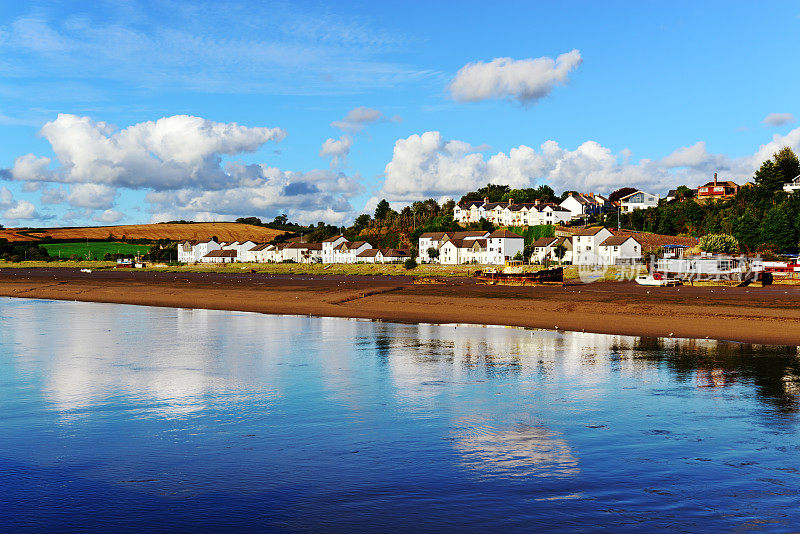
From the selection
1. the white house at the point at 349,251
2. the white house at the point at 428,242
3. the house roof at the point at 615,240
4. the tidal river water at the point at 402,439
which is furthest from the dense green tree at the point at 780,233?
the white house at the point at 349,251

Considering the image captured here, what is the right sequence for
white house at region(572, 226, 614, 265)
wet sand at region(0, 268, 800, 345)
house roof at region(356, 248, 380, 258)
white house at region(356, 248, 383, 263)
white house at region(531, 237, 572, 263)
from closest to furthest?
wet sand at region(0, 268, 800, 345)
white house at region(572, 226, 614, 265)
white house at region(531, 237, 572, 263)
white house at region(356, 248, 383, 263)
house roof at region(356, 248, 380, 258)

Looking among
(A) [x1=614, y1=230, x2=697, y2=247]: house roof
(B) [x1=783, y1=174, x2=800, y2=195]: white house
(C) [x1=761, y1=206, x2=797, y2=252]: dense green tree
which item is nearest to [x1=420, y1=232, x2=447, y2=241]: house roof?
(A) [x1=614, y1=230, x2=697, y2=247]: house roof

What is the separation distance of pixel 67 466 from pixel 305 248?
18730cm

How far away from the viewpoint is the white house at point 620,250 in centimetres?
12450

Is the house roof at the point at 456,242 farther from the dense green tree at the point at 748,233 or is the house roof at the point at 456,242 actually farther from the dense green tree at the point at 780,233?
the dense green tree at the point at 780,233

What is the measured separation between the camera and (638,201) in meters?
184

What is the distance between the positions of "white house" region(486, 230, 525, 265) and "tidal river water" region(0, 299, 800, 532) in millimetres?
121202

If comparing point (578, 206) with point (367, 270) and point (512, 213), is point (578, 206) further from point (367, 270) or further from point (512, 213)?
point (367, 270)

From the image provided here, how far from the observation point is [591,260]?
5118 inches

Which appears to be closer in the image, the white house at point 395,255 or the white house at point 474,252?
the white house at point 474,252

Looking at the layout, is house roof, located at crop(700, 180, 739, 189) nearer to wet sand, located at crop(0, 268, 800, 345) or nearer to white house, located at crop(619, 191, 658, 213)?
white house, located at crop(619, 191, 658, 213)

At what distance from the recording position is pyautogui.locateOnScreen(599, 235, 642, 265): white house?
12450 centimetres

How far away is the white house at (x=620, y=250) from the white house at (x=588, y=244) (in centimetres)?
249

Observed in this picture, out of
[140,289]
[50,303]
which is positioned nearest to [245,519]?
[50,303]
